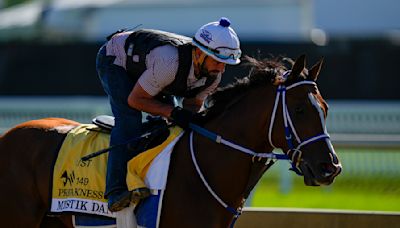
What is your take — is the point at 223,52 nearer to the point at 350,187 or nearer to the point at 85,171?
the point at 85,171

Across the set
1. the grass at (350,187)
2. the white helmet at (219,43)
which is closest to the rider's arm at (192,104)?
the white helmet at (219,43)

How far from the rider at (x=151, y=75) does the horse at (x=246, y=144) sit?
6.8 inches

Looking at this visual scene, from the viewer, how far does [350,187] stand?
1112 cm

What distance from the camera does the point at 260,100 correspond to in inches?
215

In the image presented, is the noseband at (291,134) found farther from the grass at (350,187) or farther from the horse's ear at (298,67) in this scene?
the grass at (350,187)

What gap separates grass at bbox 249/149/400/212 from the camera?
10.4m

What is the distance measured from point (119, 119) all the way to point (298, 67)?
4.00 ft

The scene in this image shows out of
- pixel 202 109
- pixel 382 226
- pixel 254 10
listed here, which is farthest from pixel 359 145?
pixel 254 10

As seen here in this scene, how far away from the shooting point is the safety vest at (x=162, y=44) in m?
5.49

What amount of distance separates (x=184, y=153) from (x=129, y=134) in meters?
0.39

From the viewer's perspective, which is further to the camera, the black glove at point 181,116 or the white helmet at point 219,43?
the black glove at point 181,116

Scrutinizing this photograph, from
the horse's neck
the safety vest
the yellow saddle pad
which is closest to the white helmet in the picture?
the safety vest

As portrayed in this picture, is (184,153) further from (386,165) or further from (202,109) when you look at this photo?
(386,165)

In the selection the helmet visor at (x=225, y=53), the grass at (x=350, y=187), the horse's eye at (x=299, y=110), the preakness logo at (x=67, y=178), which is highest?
the helmet visor at (x=225, y=53)
